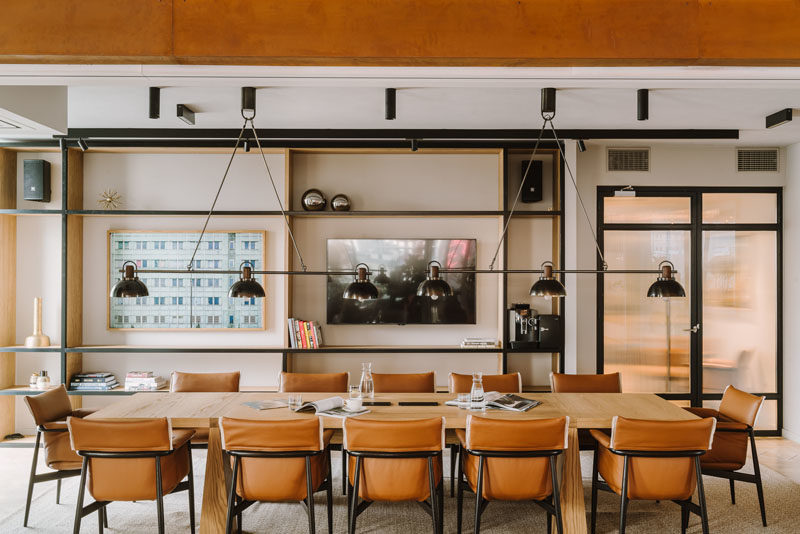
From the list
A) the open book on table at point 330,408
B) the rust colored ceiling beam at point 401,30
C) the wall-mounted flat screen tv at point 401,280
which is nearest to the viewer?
the rust colored ceiling beam at point 401,30

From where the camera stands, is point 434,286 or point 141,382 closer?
point 434,286

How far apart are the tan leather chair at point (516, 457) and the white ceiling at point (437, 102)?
174 cm

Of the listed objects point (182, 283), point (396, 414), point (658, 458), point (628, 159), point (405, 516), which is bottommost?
point (405, 516)

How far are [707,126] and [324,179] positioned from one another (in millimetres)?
3552

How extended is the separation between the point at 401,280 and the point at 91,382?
10.2 ft

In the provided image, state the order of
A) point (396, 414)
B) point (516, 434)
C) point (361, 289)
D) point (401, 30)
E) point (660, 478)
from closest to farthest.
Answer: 1. point (401, 30)
2. point (516, 434)
3. point (660, 478)
4. point (396, 414)
5. point (361, 289)

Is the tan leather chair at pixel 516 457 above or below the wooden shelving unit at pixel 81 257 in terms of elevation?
below

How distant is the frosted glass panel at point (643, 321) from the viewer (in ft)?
18.6

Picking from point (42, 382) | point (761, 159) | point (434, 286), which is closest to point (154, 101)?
point (434, 286)

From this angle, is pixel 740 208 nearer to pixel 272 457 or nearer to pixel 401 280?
pixel 401 280

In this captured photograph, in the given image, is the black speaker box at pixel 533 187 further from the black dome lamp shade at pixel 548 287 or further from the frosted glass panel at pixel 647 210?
the black dome lamp shade at pixel 548 287

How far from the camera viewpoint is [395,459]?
118 inches

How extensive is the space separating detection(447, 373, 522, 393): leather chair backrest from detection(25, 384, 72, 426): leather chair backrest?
8.97ft

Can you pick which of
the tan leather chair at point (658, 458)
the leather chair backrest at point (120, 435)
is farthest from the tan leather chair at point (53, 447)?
the tan leather chair at point (658, 458)
